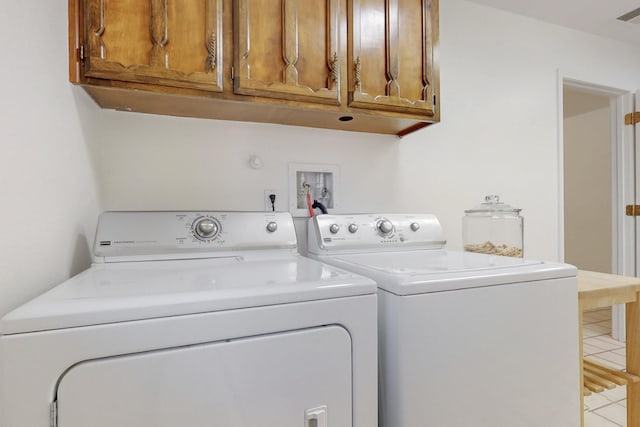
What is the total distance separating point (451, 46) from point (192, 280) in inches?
79.9

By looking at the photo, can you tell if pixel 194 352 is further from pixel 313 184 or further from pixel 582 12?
pixel 582 12

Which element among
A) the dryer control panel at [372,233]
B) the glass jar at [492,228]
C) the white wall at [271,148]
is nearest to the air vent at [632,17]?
the white wall at [271,148]

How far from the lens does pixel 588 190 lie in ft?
13.9

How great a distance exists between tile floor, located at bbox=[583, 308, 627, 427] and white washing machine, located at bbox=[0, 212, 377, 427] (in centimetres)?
185

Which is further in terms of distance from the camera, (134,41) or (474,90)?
(474,90)

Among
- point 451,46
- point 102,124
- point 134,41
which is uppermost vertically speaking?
point 451,46

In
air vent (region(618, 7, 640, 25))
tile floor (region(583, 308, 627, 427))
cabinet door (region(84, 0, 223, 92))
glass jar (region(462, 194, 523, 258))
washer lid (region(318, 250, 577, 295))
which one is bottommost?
tile floor (region(583, 308, 627, 427))

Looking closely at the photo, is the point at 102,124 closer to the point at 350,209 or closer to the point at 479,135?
the point at 350,209

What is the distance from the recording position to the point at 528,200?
7.52ft

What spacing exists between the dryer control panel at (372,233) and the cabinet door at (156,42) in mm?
708

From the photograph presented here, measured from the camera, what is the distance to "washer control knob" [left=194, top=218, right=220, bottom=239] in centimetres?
127

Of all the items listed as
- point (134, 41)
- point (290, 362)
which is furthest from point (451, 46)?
point (290, 362)

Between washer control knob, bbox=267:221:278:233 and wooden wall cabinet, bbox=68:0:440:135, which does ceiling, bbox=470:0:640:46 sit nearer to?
wooden wall cabinet, bbox=68:0:440:135

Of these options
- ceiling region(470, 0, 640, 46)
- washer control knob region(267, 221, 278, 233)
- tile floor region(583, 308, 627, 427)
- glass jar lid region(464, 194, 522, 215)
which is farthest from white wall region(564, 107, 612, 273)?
washer control knob region(267, 221, 278, 233)
